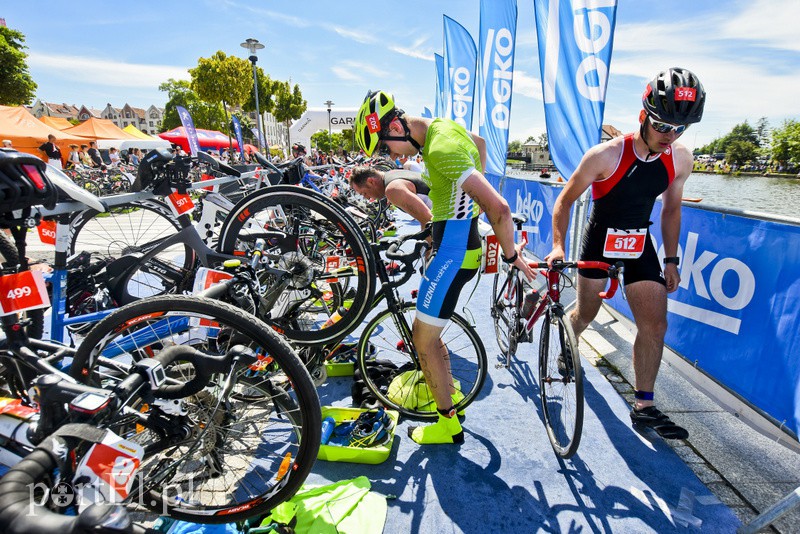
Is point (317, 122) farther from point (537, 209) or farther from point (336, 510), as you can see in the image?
point (336, 510)

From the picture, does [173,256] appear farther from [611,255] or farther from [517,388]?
[611,255]

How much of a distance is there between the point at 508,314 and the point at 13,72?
96.1 ft

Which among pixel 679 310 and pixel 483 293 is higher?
pixel 679 310

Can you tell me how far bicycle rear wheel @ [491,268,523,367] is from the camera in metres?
3.32

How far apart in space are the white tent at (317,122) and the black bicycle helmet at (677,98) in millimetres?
38503

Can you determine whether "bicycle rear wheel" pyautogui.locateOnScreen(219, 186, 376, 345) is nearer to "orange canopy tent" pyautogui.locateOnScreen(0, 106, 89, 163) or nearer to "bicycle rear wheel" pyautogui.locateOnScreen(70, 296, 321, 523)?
"bicycle rear wheel" pyautogui.locateOnScreen(70, 296, 321, 523)

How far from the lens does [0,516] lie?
89cm

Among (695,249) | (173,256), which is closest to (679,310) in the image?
(695,249)

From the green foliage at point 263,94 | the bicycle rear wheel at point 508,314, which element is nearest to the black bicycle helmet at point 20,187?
the bicycle rear wheel at point 508,314

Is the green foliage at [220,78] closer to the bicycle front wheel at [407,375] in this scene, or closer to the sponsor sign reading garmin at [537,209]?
the sponsor sign reading garmin at [537,209]

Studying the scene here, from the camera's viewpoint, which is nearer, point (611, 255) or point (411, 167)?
point (611, 255)

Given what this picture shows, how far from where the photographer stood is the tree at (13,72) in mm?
20172

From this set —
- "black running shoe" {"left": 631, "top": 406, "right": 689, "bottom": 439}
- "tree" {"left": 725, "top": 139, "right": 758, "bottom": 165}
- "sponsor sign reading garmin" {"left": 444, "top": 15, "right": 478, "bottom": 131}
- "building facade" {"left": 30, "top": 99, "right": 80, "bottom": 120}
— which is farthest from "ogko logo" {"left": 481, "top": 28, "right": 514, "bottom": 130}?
"building facade" {"left": 30, "top": 99, "right": 80, "bottom": 120}

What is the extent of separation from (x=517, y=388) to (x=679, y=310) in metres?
1.45
